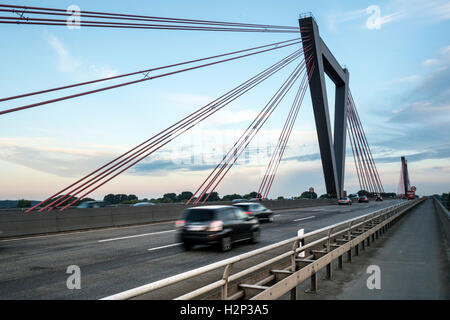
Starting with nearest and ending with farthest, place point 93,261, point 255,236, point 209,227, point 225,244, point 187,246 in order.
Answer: point 93,261 < point 209,227 < point 225,244 < point 187,246 < point 255,236

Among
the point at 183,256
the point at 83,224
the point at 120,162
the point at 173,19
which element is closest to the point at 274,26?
the point at 173,19

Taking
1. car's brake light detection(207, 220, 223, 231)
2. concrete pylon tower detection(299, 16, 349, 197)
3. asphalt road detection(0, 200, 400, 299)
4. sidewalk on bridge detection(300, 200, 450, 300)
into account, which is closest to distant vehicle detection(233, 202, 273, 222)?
asphalt road detection(0, 200, 400, 299)

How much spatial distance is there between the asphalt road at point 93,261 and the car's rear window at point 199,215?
3.40ft

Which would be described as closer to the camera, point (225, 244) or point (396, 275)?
point (396, 275)

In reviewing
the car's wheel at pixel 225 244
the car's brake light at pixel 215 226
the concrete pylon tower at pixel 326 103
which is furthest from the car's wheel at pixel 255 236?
the concrete pylon tower at pixel 326 103

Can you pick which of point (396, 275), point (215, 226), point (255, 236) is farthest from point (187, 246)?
point (396, 275)

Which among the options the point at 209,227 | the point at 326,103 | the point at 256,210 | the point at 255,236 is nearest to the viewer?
the point at 209,227

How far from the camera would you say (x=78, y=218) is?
56.6 feet

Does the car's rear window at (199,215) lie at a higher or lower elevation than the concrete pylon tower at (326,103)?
lower

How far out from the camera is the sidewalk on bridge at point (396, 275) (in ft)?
23.1

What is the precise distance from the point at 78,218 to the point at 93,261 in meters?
8.28

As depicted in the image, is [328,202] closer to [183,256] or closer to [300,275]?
[183,256]

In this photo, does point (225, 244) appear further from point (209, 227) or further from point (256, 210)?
point (256, 210)

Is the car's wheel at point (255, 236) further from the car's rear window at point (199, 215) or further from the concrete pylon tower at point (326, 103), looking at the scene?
the concrete pylon tower at point (326, 103)
